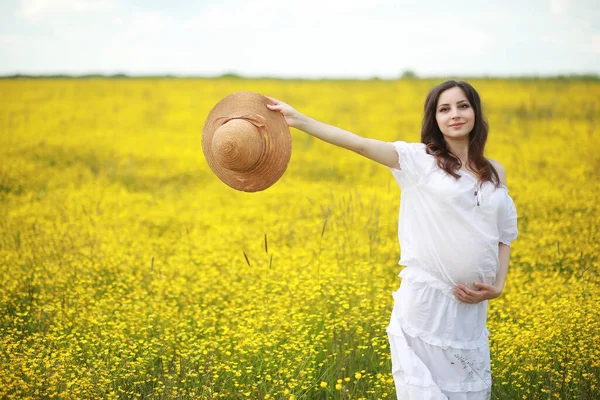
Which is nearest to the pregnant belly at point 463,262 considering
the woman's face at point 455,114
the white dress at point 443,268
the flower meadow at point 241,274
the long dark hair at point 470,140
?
the white dress at point 443,268

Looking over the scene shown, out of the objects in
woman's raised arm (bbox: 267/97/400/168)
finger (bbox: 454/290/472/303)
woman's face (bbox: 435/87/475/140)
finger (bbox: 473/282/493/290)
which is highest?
woman's face (bbox: 435/87/475/140)

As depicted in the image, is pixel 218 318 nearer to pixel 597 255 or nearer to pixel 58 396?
pixel 58 396

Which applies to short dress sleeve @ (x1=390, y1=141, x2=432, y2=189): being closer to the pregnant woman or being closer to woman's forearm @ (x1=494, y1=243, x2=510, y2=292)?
the pregnant woman

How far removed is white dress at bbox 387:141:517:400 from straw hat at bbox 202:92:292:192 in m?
0.63

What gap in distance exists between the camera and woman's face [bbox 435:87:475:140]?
118 inches

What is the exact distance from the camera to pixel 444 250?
2.89m

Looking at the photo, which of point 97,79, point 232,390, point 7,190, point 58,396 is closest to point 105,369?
point 58,396

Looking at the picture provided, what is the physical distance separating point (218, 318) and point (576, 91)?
16041 mm

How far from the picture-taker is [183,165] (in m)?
11.0

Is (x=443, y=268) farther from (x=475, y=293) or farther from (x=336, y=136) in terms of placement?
(x=336, y=136)

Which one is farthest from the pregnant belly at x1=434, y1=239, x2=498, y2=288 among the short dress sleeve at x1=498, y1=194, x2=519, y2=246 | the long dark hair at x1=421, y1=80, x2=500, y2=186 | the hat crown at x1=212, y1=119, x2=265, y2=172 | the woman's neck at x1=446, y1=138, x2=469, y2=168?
the hat crown at x1=212, y1=119, x2=265, y2=172

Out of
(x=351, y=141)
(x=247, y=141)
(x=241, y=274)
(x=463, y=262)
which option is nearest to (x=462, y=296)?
(x=463, y=262)

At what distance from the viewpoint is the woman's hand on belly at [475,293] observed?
113 inches

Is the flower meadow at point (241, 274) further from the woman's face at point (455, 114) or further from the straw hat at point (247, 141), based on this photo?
the woman's face at point (455, 114)
